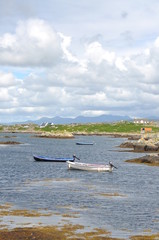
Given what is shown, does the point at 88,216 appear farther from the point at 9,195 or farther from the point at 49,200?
the point at 9,195

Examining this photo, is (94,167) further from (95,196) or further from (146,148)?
(146,148)

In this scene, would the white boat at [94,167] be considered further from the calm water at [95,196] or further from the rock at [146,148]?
the rock at [146,148]

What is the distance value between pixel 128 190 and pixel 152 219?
55.9 ft

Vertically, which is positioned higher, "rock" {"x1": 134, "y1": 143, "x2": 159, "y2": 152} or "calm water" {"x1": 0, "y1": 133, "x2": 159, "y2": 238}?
"rock" {"x1": 134, "y1": 143, "x2": 159, "y2": 152}

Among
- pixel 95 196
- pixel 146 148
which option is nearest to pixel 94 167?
pixel 95 196

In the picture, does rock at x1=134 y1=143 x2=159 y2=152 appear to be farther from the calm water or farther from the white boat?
the calm water

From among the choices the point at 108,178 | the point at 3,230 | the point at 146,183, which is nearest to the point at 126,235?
the point at 3,230

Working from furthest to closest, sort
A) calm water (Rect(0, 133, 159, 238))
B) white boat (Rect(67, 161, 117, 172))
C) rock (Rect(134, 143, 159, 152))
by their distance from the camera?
rock (Rect(134, 143, 159, 152)) → white boat (Rect(67, 161, 117, 172)) → calm water (Rect(0, 133, 159, 238))

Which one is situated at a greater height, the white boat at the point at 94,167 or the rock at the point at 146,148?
the rock at the point at 146,148

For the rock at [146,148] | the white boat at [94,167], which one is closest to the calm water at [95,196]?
the white boat at [94,167]

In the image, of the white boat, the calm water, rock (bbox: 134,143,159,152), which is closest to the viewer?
the calm water

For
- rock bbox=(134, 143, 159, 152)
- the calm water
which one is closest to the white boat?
the calm water

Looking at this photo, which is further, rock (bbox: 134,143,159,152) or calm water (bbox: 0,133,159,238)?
rock (bbox: 134,143,159,152)

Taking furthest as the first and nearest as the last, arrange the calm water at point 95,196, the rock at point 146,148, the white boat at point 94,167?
the rock at point 146,148
the white boat at point 94,167
the calm water at point 95,196
